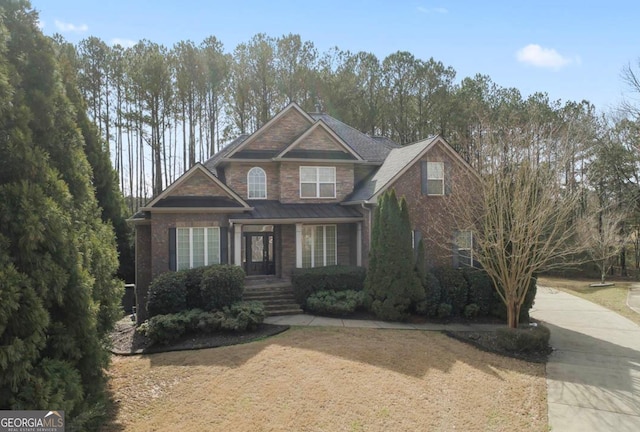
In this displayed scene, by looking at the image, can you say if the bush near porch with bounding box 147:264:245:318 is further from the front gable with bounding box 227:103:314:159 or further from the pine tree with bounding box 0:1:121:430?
the front gable with bounding box 227:103:314:159

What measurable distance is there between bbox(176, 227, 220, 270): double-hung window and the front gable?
4.32 meters

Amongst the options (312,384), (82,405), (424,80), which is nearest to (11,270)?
(82,405)

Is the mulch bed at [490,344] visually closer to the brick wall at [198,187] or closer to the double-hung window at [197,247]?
the double-hung window at [197,247]

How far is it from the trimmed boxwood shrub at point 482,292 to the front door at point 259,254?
8645 mm

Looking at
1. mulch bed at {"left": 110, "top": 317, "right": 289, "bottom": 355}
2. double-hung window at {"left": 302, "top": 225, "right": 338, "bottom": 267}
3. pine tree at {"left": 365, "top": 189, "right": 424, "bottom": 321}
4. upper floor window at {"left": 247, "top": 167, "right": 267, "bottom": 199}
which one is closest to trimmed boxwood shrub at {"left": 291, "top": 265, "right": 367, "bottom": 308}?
pine tree at {"left": 365, "top": 189, "right": 424, "bottom": 321}

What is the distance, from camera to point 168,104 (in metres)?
30.7

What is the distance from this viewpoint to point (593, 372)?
9398 millimetres

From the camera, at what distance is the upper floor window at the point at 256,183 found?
1838 centimetres

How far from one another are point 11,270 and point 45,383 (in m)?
1.55

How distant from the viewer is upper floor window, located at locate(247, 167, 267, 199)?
18375 millimetres

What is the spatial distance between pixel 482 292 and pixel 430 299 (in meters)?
2.03

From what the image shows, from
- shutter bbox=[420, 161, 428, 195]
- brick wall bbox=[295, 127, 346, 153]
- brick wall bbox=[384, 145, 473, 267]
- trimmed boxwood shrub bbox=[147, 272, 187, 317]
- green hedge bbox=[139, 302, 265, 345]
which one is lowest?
green hedge bbox=[139, 302, 265, 345]

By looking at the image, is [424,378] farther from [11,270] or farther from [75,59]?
[75,59]

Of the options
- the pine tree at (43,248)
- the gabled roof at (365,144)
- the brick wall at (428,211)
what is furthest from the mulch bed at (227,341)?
the gabled roof at (365,144)
